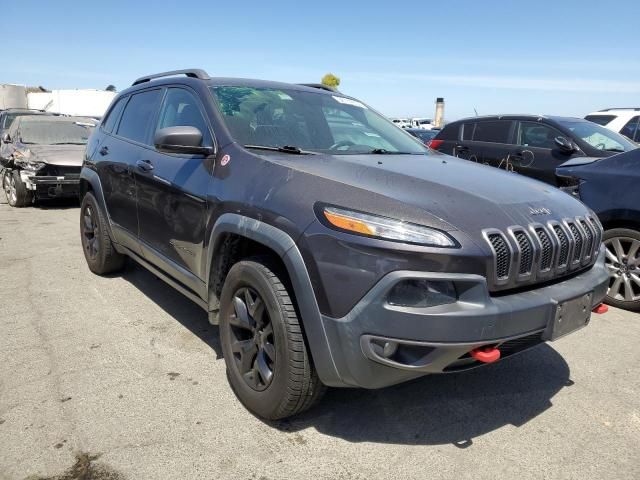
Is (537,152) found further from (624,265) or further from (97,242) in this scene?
(97,242)

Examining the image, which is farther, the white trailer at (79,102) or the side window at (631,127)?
the white trailer at (79,102)

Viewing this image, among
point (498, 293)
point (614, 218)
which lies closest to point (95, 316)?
point (498, 293)

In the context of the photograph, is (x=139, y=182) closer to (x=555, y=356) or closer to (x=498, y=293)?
(x=498, y=293)

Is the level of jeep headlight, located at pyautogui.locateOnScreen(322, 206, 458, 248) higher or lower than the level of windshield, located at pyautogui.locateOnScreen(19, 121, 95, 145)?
higher

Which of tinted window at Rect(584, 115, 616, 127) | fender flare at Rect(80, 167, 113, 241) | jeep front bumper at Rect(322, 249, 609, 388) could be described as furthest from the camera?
tinted window at Rect(584, 115, 616, 127)

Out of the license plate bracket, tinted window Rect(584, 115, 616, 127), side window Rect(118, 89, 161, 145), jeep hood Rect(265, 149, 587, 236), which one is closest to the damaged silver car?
side window Rect(118, 89, 161, 145)

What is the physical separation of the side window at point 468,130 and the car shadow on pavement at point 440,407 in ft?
17.2

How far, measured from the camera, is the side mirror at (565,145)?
21.2 ft

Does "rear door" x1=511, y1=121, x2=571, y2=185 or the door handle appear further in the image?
"rear door" x1=511, y1=121, x2=571, y2=185

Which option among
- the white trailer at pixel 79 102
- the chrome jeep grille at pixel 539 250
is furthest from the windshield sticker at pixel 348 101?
the white trailer at pixel 79 102

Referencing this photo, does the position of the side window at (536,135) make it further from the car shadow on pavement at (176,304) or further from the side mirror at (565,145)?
the car shadow on pavement at (176,304)

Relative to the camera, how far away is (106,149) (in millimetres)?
4496

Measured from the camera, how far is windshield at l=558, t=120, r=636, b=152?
6738 millimetres

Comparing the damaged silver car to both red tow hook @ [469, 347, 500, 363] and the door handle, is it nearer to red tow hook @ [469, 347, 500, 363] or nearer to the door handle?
the door handle
